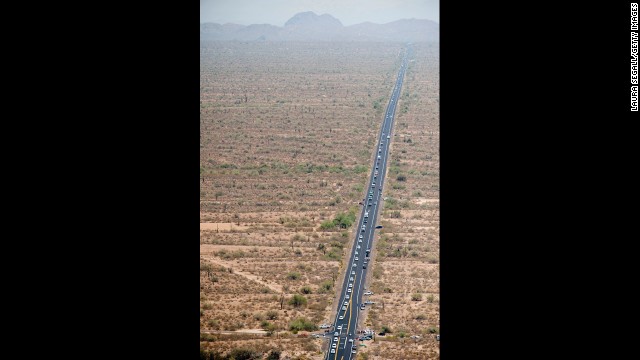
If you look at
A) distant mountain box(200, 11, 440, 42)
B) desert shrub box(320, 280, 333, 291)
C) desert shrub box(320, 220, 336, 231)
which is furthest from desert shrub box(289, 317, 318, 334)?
distant mountain box(200, 11, 440, 42)

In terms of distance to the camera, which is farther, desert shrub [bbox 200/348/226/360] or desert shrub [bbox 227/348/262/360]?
desert shrub [bbox 227/348/262/360]

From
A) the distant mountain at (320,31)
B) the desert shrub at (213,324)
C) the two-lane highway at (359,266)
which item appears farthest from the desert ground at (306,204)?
the distant mountain at (320,31)

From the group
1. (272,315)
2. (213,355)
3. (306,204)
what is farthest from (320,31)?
(213,355)

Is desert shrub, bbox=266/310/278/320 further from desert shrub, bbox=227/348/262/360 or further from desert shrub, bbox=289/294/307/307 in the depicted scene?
desert shrub, bbox=227/348/262/360

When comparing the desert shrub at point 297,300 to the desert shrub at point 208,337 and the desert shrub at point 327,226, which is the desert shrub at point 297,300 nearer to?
the desert shrub at point 208,337
